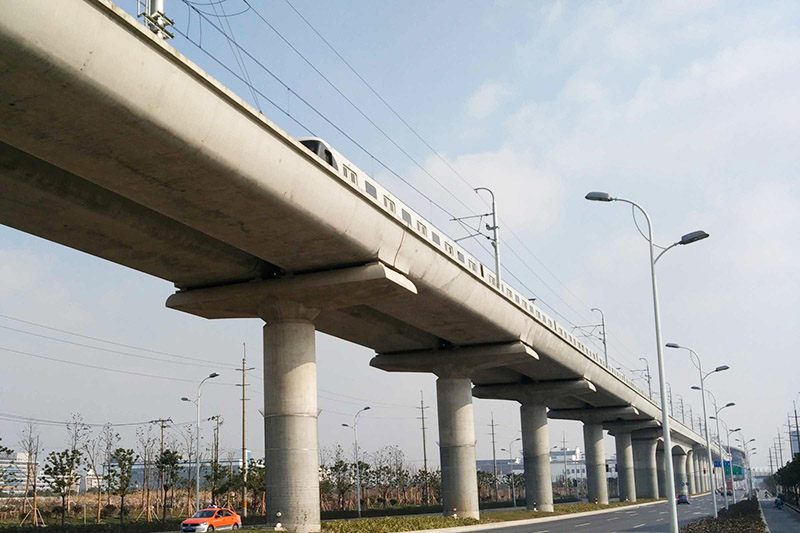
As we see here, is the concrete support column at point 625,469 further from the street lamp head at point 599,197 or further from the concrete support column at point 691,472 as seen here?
the street lamp head at point 599,197

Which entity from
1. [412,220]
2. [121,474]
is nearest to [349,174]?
[412,220]

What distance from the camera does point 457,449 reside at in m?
46.4

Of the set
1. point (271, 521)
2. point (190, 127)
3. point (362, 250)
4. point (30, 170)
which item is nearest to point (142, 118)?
point (190, 127)

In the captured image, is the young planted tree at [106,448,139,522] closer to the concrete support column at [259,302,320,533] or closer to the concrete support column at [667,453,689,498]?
the concrete support column at [259,302,320,533]

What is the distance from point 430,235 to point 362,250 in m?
8.18

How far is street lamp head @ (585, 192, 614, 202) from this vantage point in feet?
80.5

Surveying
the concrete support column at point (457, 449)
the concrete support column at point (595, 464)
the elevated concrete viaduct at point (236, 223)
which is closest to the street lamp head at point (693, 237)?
the elevated concrete viaduct at point (236, 223)

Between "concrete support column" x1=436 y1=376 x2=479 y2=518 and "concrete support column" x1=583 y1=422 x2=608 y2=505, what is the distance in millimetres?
34755

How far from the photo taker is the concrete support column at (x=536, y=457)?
6159cm

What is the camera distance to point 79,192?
77.2ft

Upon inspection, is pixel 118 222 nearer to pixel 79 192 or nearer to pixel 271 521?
pixel 79 192

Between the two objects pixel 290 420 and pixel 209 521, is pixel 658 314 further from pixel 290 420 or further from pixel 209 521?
pixel 209 521

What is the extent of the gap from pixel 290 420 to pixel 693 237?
15.8 meters

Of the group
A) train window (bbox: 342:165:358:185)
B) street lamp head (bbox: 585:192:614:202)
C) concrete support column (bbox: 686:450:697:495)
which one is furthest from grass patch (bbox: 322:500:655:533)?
concrete support column (bbox: 686:450:697:495)
